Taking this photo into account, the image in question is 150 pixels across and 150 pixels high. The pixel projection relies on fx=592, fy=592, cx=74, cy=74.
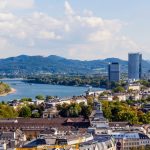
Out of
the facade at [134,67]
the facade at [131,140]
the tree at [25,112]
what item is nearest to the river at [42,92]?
the tree at [25,112]

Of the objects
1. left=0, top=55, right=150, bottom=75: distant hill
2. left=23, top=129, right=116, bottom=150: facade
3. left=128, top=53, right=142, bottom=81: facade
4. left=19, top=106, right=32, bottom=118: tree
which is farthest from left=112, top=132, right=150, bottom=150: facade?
left=0, top=55, right=150, bottom=75: distant hill

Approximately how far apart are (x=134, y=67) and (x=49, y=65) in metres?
59.3

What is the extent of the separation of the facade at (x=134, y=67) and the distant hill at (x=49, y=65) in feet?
127

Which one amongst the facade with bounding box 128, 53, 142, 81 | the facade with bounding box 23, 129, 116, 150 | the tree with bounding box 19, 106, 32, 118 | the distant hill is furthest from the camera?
the distant hill

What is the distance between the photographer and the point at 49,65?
159m

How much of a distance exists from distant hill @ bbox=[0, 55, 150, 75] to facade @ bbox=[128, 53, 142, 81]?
38600 millimetres

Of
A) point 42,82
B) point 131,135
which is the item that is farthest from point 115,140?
point 42,82

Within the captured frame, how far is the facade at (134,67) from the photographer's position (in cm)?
9931

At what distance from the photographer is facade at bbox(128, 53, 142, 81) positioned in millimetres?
99312

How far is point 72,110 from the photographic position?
104 feet

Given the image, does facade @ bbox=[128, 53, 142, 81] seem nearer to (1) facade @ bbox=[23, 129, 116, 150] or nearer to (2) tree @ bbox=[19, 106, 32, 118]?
(2) tree @ bbox=[19, 106, 32, 118]

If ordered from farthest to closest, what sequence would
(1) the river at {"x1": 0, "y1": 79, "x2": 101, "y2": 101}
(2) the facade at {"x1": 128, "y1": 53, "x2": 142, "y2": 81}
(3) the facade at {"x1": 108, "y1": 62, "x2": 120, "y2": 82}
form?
(2) the facade at {"x1": 128, "y1": 53, "x2": 142, "y2": 81} < (3) the facade at {"x1": 108, "y1": 62, "x2": 120, "y2": 82} < (1) the river at {"x1": 0, "y1": 79, "x2": 101, "y2": 101}

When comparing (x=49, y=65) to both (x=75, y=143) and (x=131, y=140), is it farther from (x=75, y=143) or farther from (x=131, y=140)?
(x=75, y=143)

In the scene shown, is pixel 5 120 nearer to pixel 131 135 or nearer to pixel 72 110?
pixel 72 110
